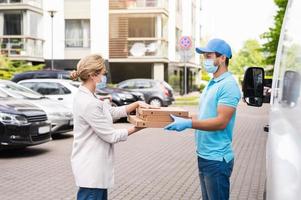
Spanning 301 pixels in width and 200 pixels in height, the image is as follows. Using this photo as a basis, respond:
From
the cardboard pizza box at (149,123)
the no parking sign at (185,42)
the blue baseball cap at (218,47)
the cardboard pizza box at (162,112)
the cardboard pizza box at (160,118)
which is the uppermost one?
the no parking sign at (185,42)

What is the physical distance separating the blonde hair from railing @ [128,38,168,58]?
3531 cm

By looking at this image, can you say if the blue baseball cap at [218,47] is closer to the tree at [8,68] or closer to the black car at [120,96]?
the black car at [120,96]

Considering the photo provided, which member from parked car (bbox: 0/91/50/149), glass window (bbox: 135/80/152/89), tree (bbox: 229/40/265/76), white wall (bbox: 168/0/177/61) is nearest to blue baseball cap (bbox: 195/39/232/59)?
parked car (bbox: 0/91/50/149)

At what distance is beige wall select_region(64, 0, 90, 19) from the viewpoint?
39844 mm

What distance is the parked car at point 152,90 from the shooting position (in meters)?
27.1

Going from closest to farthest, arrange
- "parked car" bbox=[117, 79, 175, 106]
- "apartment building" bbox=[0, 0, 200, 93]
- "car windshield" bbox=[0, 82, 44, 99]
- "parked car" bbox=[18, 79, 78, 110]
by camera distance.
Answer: "car windshield" bbox=[0, 82, 44, 99] → "parked car" bbox=[18, 79, 78, 110] → "parked car" bbox=[117, 79, 175, 106] → "apartment building" bbox=[0, 0, 200, 93]

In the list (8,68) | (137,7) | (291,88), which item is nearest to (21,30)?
(8,68)

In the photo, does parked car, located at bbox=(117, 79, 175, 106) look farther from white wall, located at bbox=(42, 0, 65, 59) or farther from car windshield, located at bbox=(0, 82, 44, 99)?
white wall, located at bbox=(42, 0, 65, 59)

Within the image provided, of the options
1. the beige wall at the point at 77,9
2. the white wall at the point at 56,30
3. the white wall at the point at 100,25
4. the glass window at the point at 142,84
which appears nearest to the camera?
the glass window at the point at 142,84

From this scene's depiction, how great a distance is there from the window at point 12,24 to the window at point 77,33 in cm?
341

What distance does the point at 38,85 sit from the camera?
1636 cm

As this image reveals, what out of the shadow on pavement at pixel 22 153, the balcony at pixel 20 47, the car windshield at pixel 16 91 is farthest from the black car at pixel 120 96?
the balcony at pixel 20 47

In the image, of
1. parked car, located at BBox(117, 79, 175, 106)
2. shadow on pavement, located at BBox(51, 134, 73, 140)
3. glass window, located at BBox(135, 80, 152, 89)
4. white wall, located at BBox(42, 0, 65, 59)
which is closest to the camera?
shadow on pavement, located at BBox(51, 134, 73, 140)

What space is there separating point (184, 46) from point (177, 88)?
15.3m
